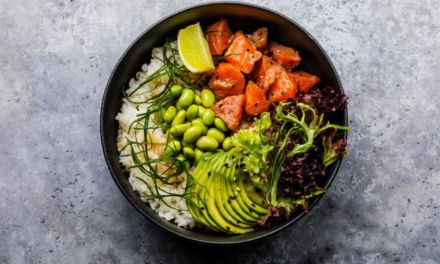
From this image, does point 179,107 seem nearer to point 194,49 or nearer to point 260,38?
point 194,49

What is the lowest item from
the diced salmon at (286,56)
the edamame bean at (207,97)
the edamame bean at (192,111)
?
the edamame bean at (192,111)

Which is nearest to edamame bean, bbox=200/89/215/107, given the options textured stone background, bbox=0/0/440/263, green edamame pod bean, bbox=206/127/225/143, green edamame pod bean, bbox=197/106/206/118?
green edamame pod bean, bbox=197/106/206/118

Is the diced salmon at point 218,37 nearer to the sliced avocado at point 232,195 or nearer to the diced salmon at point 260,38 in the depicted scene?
the diced salmon at point 260,38

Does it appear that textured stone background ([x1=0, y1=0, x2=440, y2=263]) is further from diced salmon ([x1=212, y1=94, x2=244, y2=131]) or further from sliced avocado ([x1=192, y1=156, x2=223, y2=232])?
diced salmon ([x1=212, y1=94, x2=244, y2=131])

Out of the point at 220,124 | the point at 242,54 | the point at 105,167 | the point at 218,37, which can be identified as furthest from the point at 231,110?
the point at 105,167

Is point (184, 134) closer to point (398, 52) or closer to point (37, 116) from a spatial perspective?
point (37, 116)

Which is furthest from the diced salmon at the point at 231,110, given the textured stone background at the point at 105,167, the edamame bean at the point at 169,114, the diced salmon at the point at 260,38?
the textured stone background at the point at 105,167
